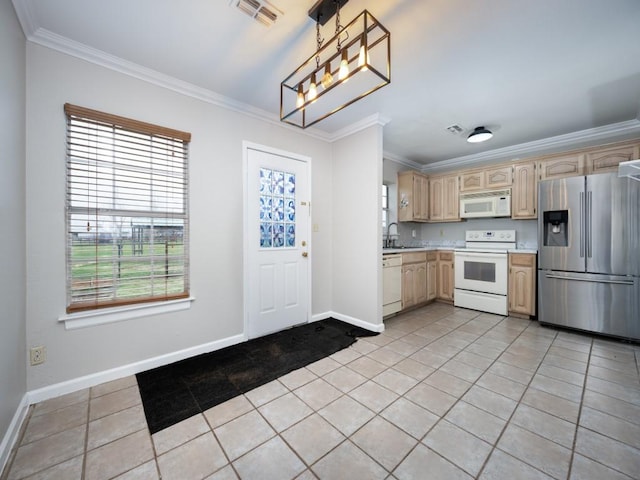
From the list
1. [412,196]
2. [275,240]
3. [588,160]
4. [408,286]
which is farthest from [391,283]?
[588,160]

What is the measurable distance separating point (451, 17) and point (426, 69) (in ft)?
1.81

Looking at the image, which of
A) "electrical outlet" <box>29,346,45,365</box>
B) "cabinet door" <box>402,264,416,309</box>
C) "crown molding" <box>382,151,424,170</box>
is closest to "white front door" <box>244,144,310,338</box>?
"cabinet door" <box>402,264,416,309</box>

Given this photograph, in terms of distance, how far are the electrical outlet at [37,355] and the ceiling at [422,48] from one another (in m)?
2.19

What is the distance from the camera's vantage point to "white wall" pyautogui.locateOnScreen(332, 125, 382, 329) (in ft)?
10.3

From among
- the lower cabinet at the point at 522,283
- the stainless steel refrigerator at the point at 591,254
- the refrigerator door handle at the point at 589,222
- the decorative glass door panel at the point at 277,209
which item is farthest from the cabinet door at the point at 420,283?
the decorative glass door panel at the point at 277,209

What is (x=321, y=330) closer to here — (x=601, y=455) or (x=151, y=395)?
(x=151, y=395)

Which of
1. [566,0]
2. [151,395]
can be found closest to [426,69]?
[566,0]

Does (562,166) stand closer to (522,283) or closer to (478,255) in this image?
(478,255)

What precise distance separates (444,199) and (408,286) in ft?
6.07

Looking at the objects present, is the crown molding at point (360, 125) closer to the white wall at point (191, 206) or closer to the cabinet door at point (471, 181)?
the white wall at point (191, 206)

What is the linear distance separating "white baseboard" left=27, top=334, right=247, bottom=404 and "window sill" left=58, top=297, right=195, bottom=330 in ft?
1.30

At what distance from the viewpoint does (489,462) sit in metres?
1.34

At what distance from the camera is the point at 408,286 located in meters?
3.85

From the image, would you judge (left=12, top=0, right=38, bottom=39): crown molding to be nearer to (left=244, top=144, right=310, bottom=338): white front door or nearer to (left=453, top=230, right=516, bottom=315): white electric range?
(left=244, top=144, right=310, bottom=338): white front door
